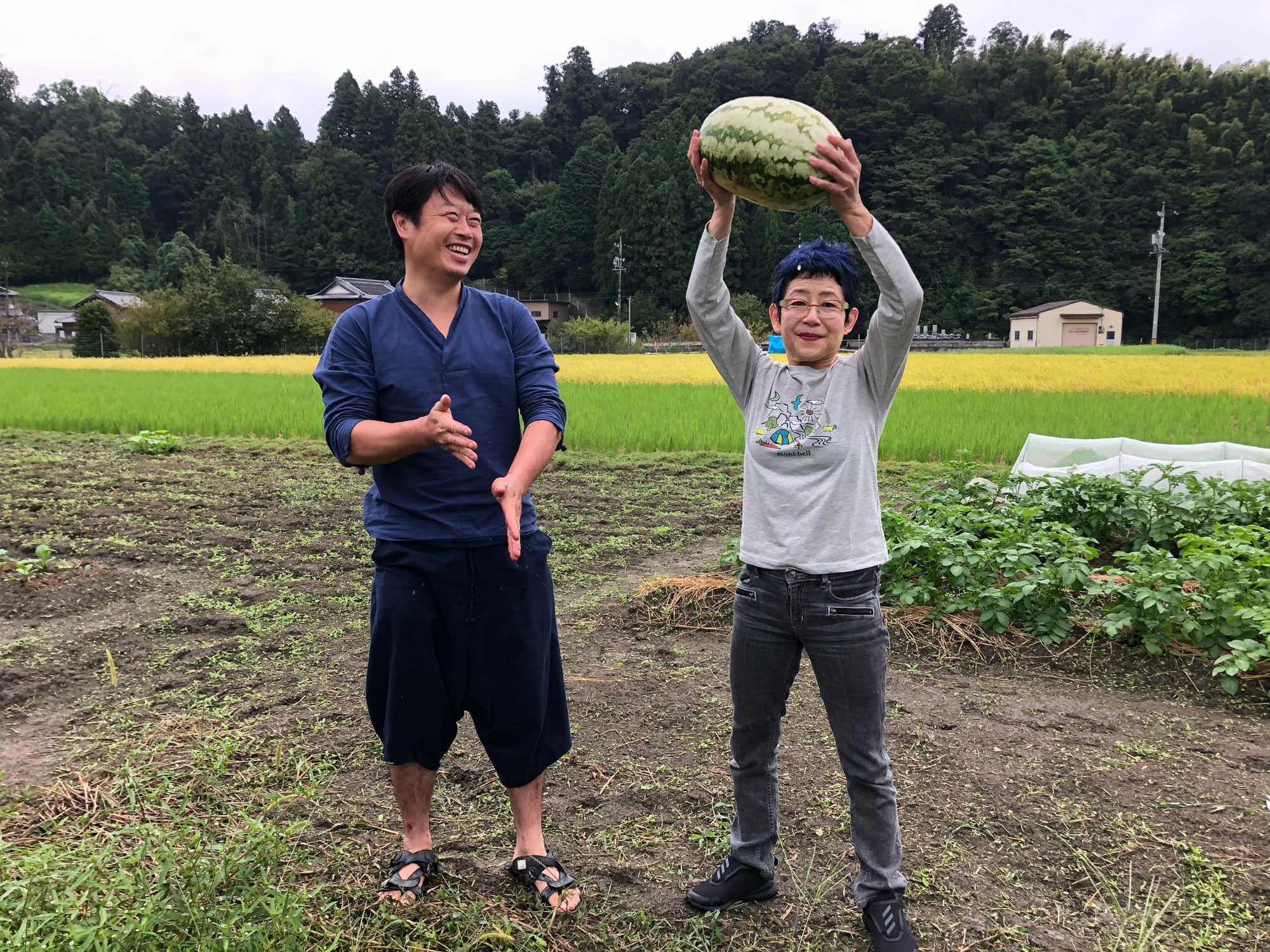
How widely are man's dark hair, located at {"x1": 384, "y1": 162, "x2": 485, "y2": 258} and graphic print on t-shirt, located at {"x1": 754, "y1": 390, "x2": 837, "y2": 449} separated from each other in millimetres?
939

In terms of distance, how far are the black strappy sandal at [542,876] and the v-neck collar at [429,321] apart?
4.63 feet

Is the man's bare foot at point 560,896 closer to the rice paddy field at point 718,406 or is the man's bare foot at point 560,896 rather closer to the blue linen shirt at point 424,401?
the blue linen shirt at point 424,401

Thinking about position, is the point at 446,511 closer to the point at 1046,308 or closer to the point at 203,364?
the point at 203,364

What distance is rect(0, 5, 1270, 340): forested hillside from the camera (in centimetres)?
5931

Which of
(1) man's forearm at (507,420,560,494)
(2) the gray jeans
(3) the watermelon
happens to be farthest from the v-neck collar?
(2) the gray jeans

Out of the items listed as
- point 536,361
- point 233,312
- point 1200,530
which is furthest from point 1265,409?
point 233,312

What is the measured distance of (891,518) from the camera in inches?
166

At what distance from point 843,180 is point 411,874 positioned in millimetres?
2085

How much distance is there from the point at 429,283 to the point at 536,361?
13.7 inches

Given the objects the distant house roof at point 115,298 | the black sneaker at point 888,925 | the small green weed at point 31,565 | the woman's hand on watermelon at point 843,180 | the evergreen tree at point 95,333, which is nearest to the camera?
Answer: the woman's hand on watermelon at point 843,180

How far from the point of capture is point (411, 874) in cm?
216

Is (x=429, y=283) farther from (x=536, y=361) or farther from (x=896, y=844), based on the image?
(x=896, y=844)

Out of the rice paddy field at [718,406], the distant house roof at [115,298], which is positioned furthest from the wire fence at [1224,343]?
the distant house roof at [115,298]

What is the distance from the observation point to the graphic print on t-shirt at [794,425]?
200 cm
